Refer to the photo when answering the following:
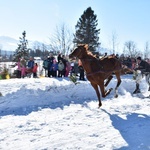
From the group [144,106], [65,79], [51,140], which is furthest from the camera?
[65,79]

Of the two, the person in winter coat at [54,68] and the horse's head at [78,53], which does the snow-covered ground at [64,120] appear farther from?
the person in winter coat at [54,68]

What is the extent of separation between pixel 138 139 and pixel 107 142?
2.56ft

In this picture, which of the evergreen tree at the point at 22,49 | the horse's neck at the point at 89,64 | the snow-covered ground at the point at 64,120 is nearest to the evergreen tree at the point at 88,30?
the evergreen tree at the point at 22,49

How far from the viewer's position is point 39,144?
21.7 feet

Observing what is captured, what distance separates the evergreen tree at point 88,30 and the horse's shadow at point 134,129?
34.7 meters

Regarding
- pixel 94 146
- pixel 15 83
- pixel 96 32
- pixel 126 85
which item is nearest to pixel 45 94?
pixel 15 83

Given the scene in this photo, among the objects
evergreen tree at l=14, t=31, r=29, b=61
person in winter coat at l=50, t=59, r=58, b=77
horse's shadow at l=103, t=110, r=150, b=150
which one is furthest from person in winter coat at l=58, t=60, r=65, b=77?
evergreen tree at l=14, t=31, r=29, b=61

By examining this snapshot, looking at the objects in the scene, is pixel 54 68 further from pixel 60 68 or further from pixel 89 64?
pixel 89 64

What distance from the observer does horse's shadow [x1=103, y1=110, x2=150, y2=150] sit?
6.67 meters

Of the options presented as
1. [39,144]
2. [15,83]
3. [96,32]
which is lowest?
[39,144]

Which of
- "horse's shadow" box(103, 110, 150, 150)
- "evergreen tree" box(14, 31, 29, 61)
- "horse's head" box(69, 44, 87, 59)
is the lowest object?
"horse's shadow" box(103, 110, 150, 150)

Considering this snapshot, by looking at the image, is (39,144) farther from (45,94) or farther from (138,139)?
(45,94)

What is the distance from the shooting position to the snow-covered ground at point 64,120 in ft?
22.1

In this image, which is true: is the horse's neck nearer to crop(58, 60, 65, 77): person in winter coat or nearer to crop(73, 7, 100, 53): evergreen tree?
crop(58, 60, 65, 77): person in winter coat
